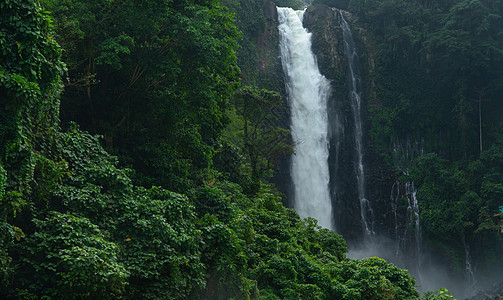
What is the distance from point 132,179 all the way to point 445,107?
25695mm

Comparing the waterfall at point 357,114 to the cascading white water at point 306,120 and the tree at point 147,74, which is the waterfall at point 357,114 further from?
the tree at point 147,74

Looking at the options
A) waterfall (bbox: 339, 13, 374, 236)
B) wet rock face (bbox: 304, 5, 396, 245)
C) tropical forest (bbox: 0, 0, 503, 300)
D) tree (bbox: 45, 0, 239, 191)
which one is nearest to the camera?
tropical forest (bbox: 0, 0, 503, 300)

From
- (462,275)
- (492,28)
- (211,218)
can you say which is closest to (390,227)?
(462,275)

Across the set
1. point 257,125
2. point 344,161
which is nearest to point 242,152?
point 257,125

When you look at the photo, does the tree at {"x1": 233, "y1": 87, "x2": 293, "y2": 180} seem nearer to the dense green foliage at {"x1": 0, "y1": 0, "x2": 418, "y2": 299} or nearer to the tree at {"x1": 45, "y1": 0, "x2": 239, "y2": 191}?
the dense green foliage at {"x1": 0, "y1": 0, "x2": 418, "y2": 299}

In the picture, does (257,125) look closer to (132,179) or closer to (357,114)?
(132,179)

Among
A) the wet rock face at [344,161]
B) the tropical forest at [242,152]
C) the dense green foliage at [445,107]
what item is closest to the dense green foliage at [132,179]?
the tropical forest at [242,152]

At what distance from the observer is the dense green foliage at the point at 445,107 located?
83.4 feet

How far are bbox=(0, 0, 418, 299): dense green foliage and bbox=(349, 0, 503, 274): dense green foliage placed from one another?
1313 cm

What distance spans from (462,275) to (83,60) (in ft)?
82.1

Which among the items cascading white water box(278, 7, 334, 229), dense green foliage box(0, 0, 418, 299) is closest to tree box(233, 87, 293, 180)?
dense green foliage box(0, 0, 418, 299)

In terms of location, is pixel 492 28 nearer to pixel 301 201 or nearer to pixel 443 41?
pixel 443 41

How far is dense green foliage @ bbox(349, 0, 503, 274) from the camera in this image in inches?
1001

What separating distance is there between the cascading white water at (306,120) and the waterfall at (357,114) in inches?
87.4
